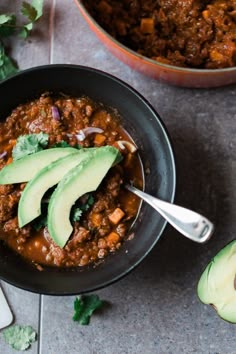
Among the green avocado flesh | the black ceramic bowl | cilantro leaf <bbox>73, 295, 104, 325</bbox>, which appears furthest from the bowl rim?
cilantro leaf <bbox>73, 295, 104, 325</bbox>

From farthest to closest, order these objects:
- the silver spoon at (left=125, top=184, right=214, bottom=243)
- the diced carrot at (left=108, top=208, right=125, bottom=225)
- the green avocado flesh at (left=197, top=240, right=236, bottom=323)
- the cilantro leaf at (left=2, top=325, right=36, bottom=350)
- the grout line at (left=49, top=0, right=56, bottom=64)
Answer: the grout line at (left=49, top=0, right=56, bottom=64), the cilantro leaf at (left=2, top=325, right=36, bottom=350), the diced carrot at (left=108, top=208, right=125, bottom=225), the green avocado flesh at (left=197, top=240, right=236, bottom=323), the silver spoon at (left=125, top=184, right=214, bottom=243)

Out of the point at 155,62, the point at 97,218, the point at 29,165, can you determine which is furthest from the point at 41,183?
the point at 155,62

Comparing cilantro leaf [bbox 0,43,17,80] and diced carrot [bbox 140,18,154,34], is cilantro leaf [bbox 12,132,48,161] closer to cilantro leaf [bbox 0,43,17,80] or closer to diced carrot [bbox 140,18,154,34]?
cilantro leaf [bbox 0,43,17,80]

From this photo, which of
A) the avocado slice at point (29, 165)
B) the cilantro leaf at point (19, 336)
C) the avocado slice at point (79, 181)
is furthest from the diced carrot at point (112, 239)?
the cilantro leaf at point (19, 336)

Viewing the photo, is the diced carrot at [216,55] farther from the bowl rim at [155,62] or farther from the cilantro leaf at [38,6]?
the cilantro leaf at [38,6]

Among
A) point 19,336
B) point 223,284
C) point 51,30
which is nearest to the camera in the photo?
point 223,284

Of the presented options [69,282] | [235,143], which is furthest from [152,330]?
[235,143]

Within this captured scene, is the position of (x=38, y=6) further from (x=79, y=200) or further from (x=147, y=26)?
(x=79, y=200)
